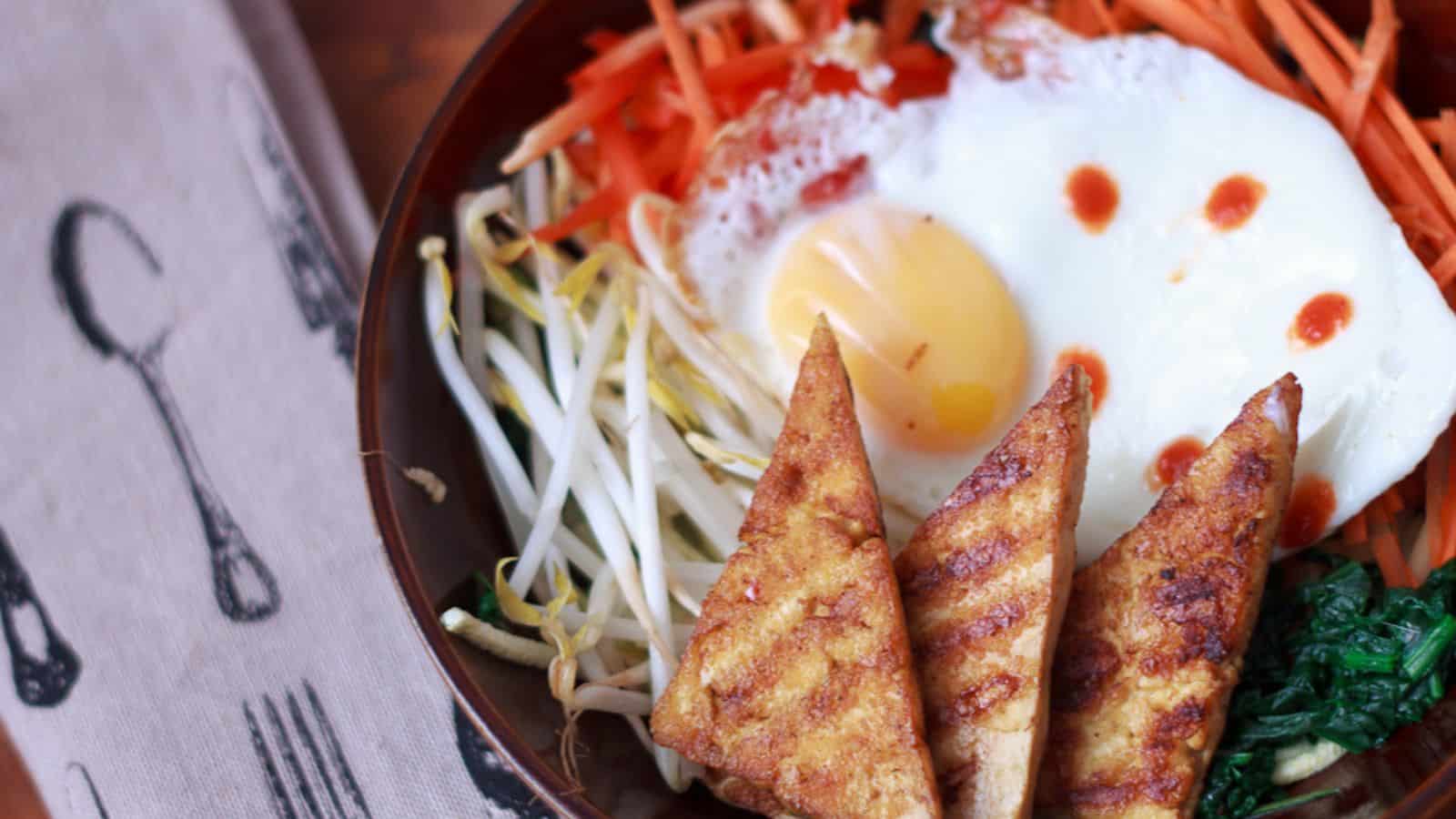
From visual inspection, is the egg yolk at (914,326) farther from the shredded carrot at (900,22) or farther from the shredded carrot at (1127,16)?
the shredded carrot at (1127,16)

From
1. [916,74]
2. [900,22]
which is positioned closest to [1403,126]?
[916,74]

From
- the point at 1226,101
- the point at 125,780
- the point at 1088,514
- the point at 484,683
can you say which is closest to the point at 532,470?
the point at 484,683

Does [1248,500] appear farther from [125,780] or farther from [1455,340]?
[125,780]

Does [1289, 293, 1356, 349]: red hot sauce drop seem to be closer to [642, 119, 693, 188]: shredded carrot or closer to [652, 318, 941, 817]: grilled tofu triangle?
[652, 318, 941, 817]: grilled tofu triangle

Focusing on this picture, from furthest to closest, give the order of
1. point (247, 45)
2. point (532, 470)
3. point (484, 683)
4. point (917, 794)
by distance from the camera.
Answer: point (247, 45) → point (532, 470) → point (484, 683) → point (917, 794)

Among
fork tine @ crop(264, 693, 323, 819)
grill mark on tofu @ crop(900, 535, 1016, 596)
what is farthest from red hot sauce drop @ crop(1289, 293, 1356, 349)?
fork tine @ crop(264, 693, 323, 819)

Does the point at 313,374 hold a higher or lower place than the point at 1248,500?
higher
